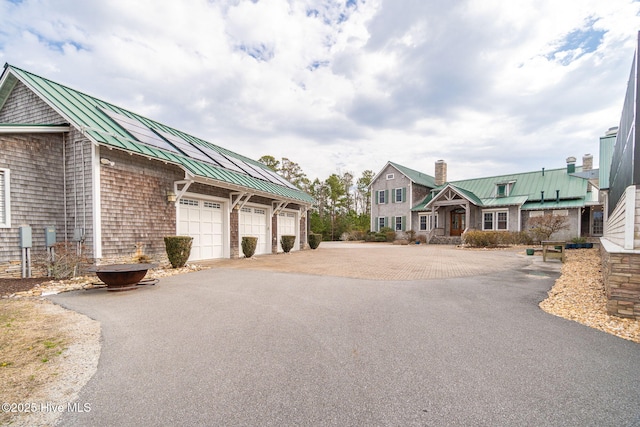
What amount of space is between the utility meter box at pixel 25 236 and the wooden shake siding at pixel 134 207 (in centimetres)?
159

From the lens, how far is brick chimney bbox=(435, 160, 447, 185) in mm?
29359

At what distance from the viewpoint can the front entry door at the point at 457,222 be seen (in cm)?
2592

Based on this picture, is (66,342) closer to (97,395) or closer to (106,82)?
(97,395)

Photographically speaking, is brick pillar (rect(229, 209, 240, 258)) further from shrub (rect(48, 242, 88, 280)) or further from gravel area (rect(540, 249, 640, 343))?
gravel area (rect(540, 249, 640, 343))

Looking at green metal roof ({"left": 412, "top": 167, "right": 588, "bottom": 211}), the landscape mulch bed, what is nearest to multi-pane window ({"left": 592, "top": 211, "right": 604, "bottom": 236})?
green metal roof ({"left": 412, "top": 167, "right": 588, "bottom": 211})

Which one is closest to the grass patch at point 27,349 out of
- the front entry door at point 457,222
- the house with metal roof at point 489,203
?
the house with metal roof at point 489,203

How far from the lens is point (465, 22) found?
32.0 feet

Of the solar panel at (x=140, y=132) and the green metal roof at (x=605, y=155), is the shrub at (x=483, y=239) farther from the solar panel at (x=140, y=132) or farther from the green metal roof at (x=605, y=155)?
the solar panel at (x=140, y=132)

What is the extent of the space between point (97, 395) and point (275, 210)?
13.3 m

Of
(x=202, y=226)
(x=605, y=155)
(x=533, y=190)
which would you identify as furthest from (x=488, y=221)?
(x=202, y=226)

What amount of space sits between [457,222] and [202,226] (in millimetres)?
23166

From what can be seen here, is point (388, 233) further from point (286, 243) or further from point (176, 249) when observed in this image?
point (176, 249)

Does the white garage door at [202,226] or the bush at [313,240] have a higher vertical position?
the white garage door at [202,226]

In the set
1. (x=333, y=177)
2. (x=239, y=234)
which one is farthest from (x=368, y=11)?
(x=333, y=177)
